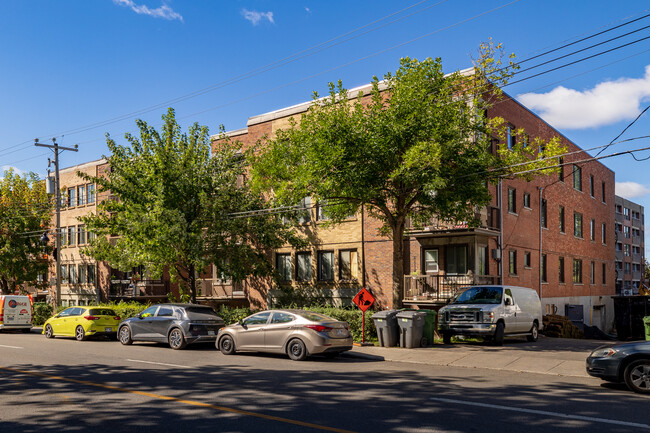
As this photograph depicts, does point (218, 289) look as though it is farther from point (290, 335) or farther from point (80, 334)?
point (290, 335)

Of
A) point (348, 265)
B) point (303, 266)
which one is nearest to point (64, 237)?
point (303, 266)

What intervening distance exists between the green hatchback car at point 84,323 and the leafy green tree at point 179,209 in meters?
2.71

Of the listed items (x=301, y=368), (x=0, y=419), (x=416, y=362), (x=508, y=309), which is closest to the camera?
(x=0, y=419)

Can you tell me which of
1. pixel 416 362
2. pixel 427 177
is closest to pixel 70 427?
pixel 416 362

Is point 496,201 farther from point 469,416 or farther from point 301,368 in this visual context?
point 469,416

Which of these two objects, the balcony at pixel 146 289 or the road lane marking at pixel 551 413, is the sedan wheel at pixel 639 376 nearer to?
the road lane marking at pixel 551 413

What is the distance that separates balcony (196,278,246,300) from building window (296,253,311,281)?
410 centimetres

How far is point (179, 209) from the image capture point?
25.3 meters

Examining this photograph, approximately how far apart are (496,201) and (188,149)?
1414 centimetres

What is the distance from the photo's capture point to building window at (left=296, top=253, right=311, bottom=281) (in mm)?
30562

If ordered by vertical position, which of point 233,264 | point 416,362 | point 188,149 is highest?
point 188,149

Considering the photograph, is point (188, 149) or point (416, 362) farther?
point (188, 149)

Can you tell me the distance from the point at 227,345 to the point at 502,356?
811 centimetres

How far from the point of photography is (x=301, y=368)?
14.6m
